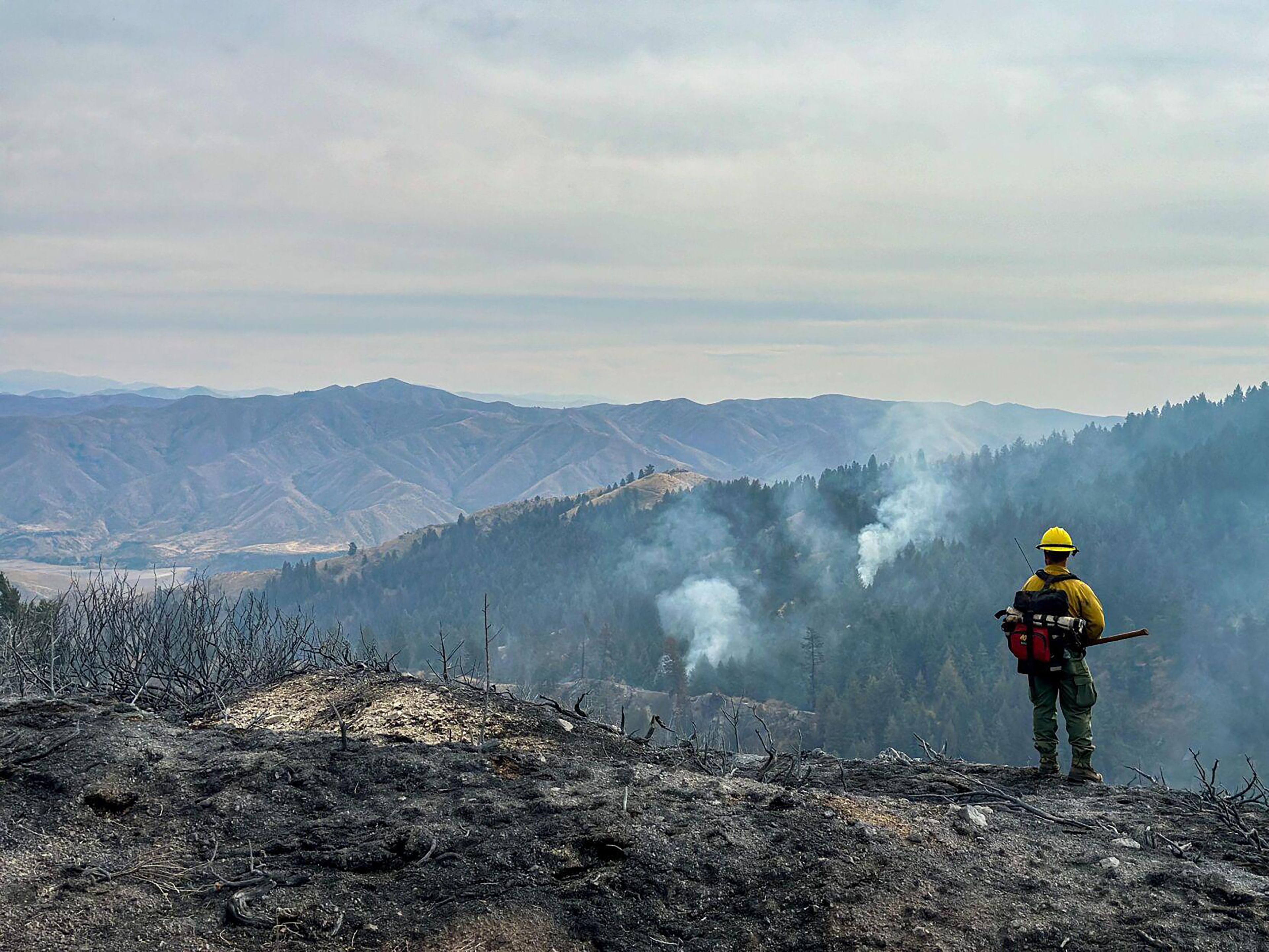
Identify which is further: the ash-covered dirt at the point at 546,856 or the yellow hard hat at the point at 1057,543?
the yellow hard hat at the point at 1057,543

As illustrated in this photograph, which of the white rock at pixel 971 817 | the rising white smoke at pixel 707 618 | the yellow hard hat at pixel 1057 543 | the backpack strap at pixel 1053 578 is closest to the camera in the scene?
the white rock at pixel 971 817

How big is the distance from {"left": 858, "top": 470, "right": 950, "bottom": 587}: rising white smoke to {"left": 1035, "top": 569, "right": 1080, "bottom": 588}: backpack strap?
146 metres

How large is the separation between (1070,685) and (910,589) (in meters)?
122

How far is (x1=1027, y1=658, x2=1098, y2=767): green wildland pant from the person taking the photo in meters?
10.3

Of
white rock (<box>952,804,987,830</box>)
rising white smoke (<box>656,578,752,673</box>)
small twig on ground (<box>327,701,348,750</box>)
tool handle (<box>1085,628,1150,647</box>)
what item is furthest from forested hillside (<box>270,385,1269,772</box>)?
white rock (<box>952,804,987,830</box>)

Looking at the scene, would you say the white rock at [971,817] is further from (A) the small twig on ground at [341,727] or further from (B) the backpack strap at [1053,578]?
(A) the small twig on ground at [341,727]

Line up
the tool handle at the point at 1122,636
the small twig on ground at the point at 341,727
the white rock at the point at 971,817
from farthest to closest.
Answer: the tool handle at the point at 1122,636 < the small twig on ground at the point at 341,727 < the white rock at the point at 971,817

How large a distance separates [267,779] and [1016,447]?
192 meters

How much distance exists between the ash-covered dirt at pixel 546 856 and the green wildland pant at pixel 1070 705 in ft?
2.37

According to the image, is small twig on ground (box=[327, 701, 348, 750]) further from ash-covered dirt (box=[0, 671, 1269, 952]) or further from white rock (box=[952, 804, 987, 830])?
white rock (box=[952, 804, 987, 830])

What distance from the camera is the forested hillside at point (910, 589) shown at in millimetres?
95375

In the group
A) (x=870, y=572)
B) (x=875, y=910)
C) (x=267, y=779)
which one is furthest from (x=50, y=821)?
(x=870, y=572)

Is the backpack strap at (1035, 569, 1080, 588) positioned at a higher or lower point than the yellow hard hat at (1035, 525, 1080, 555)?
lower

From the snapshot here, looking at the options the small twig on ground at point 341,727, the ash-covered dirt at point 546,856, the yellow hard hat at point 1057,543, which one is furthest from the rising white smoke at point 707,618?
the ash-covered dirt at point 546,856
